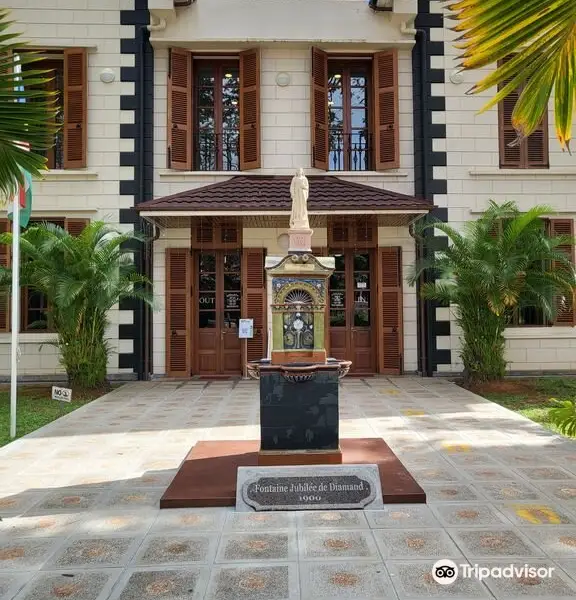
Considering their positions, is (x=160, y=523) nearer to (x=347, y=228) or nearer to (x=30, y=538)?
(x=30, y=538)

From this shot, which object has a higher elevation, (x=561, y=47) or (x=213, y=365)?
(x=561, y=47)

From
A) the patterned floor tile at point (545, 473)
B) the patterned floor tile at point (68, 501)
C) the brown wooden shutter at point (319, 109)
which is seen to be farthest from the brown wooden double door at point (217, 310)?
the patterned floor tile at point (545, 473)

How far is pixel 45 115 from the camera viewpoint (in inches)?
117

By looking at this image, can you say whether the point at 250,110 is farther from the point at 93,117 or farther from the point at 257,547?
the point at 257,547

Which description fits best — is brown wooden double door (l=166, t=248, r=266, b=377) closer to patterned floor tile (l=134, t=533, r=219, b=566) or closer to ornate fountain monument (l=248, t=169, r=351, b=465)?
ornate fountain monument (l=248, t=169, r=351, b=465)

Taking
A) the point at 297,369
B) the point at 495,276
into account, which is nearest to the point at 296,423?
the point at 297,369

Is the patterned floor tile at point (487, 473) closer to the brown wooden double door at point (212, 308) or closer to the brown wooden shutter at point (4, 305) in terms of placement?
the brown wooden double door at point (212, 308)

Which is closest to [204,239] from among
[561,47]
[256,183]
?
[256,183]

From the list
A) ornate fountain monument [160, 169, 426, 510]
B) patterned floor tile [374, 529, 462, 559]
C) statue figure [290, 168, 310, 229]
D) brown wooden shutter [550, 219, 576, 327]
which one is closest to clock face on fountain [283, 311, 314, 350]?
ornate fountain monument [160, 169, 426, 510]

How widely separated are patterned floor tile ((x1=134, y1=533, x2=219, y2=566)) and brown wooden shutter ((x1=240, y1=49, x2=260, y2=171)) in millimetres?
8769

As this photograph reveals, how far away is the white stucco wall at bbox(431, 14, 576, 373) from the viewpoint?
11141mm

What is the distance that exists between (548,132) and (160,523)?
11.2 metres

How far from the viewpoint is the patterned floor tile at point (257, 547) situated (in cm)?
314

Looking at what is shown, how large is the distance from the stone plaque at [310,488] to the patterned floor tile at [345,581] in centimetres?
82
